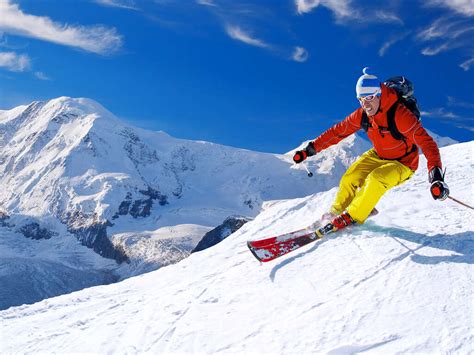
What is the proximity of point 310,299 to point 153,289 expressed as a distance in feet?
10.8

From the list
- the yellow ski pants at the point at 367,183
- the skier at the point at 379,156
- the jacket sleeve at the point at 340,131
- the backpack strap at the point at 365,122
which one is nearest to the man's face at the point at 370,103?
the skier at the point at 379,156

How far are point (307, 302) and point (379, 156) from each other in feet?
11.6

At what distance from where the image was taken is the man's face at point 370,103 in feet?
26.9

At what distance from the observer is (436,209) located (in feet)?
29.2

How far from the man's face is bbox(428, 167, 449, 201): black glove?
4.83 feet

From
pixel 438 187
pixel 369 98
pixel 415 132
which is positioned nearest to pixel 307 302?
pixel 438 187

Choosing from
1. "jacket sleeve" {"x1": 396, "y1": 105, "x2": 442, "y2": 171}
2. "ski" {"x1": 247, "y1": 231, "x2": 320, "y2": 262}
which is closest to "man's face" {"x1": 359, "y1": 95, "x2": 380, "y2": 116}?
"jacket sleeve" {"x1": 396, "y1": 105, "x2": 442, "y2": 171}

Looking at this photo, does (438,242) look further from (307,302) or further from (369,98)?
(369,98)

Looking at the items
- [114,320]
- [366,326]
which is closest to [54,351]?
[114,320]

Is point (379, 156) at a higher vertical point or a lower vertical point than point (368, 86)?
lower

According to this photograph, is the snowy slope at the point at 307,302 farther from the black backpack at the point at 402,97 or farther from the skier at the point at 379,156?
the black backpack at the point at 402,97

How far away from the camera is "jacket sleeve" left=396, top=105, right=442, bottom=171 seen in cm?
782

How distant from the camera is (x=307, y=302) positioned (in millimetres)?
6461

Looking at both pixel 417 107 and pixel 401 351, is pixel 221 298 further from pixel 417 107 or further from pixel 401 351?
pixel 417 107
